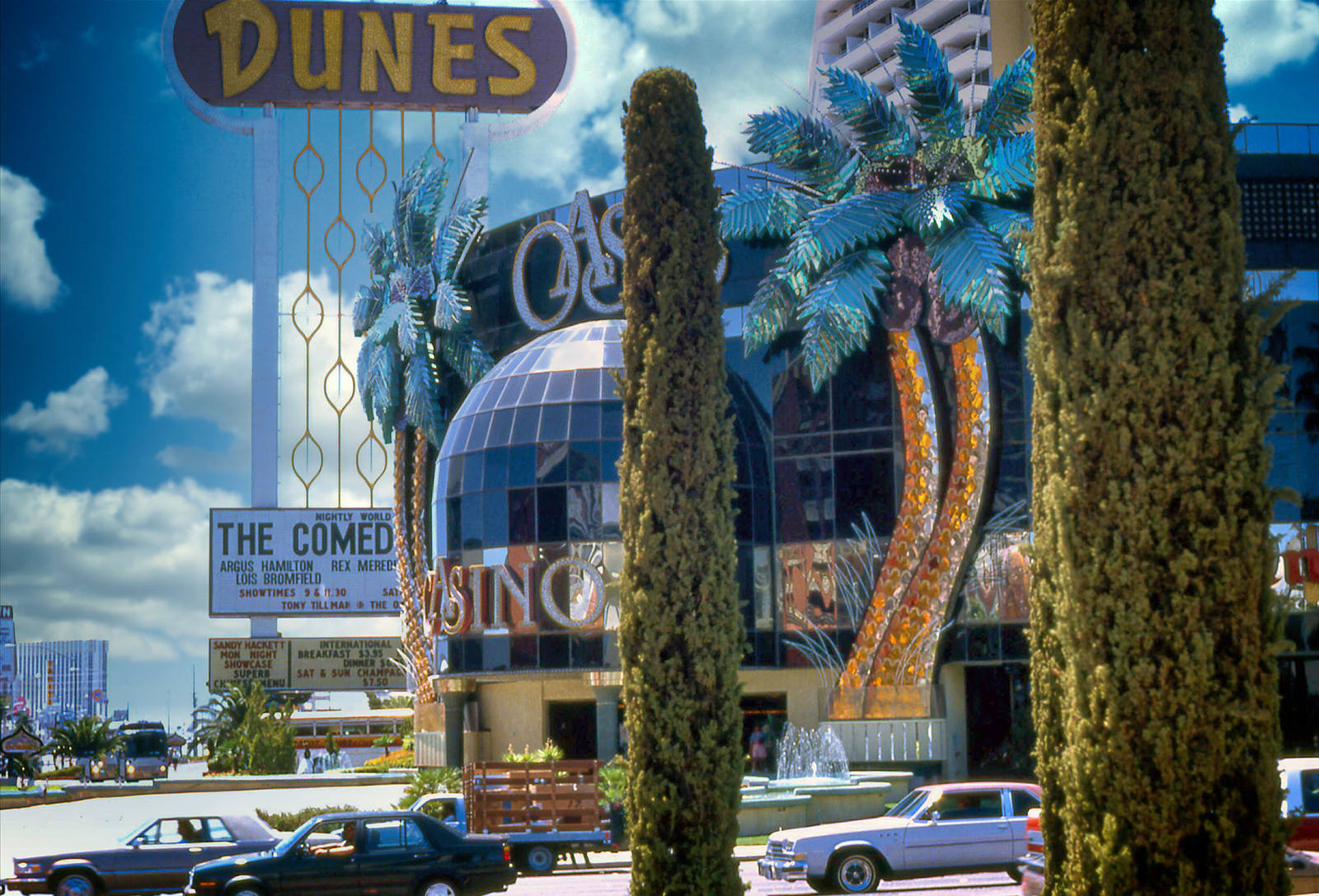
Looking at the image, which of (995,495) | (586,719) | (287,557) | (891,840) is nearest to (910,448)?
(995,495)

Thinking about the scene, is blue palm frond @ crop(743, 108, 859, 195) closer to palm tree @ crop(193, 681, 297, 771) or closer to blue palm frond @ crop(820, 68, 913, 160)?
blue palm frond @ crop(820, 68, 913, 160)

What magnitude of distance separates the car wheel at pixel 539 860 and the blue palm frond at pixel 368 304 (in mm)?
26921

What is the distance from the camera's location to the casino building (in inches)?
1447

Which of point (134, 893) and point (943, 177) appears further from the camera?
point (943, 177)

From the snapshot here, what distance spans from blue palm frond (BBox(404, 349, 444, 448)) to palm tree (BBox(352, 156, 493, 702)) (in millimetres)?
33

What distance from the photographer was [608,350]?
41.3 m

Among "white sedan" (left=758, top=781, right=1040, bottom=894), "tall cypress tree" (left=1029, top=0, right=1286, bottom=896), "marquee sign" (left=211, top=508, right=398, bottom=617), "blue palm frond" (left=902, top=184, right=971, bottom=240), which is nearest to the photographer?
"tall cypress tree" (left=1029, top=0, right=1286, bottom=896)

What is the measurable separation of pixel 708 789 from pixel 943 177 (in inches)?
960

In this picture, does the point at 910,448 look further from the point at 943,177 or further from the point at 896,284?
the point at 943,177

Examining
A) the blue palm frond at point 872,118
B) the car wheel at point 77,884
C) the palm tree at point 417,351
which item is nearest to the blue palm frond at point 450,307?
the palm tree at point 417,351

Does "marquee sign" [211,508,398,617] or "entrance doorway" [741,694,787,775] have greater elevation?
"marquee sign" [211,508,398,617]

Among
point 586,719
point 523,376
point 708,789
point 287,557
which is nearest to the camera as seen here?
point 708,789

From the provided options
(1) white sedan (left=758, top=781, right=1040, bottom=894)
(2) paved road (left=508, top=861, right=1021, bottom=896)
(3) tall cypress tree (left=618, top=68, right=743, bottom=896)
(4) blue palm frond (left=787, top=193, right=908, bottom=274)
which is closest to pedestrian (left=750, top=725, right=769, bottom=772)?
(4) blue palm frond (left=787, top=193, right=908, bottom=274)

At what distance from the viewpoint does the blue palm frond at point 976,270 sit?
35094 millimetres
